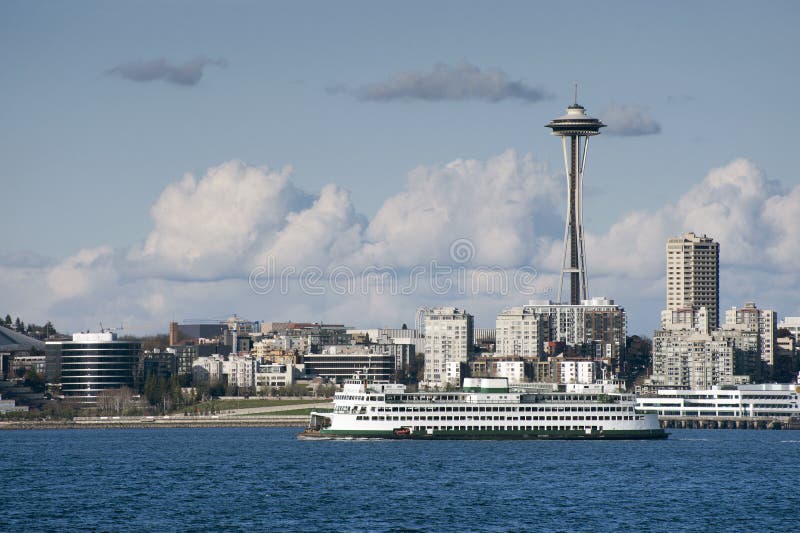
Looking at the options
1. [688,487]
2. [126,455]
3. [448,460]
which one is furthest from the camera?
[126,455]

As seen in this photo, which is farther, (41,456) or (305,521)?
(41,456)

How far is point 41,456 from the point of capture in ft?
626

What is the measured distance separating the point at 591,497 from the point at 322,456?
50.8 m

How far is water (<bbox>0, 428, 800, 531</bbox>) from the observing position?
118500 millimetres

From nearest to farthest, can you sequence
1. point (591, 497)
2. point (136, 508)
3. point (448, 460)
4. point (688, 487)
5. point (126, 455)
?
point (136, 508)
point (591, 497)
point (688, 487)
point (448, 460)
point (126, 455)

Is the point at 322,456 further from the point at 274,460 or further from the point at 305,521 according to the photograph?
the point at 305,521

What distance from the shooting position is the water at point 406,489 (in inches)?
4665

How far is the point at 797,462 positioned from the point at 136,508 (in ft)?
273

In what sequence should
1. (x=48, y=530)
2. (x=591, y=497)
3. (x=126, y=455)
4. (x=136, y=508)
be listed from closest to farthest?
(x=48, y=530)
(x=136, y=508)
(x=591, y=497)
(x=126, y=455)

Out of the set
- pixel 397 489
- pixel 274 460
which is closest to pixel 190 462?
pixel 274 460

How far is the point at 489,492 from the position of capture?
13800 cm

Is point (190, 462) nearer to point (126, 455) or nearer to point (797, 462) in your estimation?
point (126, 455)

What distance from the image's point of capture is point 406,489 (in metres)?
→ 140

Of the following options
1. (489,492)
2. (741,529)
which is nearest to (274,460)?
(489,492)
